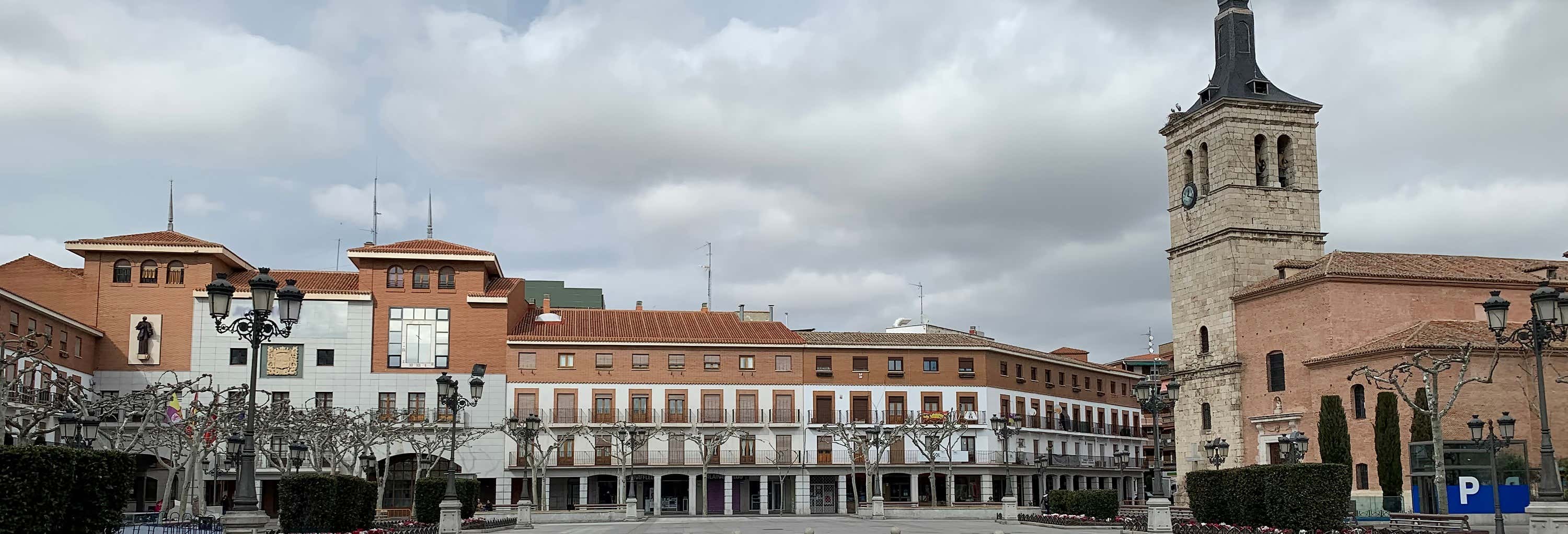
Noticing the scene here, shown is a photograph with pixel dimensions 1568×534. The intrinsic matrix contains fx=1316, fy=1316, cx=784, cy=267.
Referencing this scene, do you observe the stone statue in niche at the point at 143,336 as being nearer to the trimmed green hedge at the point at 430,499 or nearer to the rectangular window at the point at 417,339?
the rectangular window at the point at 417,339

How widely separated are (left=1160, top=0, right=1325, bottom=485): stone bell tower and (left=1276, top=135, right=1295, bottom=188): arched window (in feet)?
0.13

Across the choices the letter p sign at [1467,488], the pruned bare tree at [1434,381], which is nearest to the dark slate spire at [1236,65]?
the pruned bare tree at [1434,381]

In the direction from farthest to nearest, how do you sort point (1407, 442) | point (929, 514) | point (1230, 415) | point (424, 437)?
point (424, 437), point (1230, 415), point (929, 514), point (1407, 442)

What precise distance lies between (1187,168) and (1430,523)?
27749mm

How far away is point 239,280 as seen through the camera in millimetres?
58000

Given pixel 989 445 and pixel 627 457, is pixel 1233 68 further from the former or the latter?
pixel 627 457

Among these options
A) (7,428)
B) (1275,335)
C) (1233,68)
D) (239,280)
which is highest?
(1233,68)

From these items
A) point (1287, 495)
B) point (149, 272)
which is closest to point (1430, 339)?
point (1287, 495)

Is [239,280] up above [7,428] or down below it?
above

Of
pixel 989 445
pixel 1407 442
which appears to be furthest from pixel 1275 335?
pixel 989 445

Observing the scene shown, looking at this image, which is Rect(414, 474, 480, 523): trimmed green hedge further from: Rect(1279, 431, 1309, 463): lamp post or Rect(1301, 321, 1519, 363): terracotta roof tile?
Rect(1301, 321, 1519, 363): terracotta roof tile

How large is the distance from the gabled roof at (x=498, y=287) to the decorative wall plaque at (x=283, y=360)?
A: 25.2 feet

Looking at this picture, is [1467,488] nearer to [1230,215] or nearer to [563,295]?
[1230,215]

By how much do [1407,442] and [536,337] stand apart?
35.1 meters
